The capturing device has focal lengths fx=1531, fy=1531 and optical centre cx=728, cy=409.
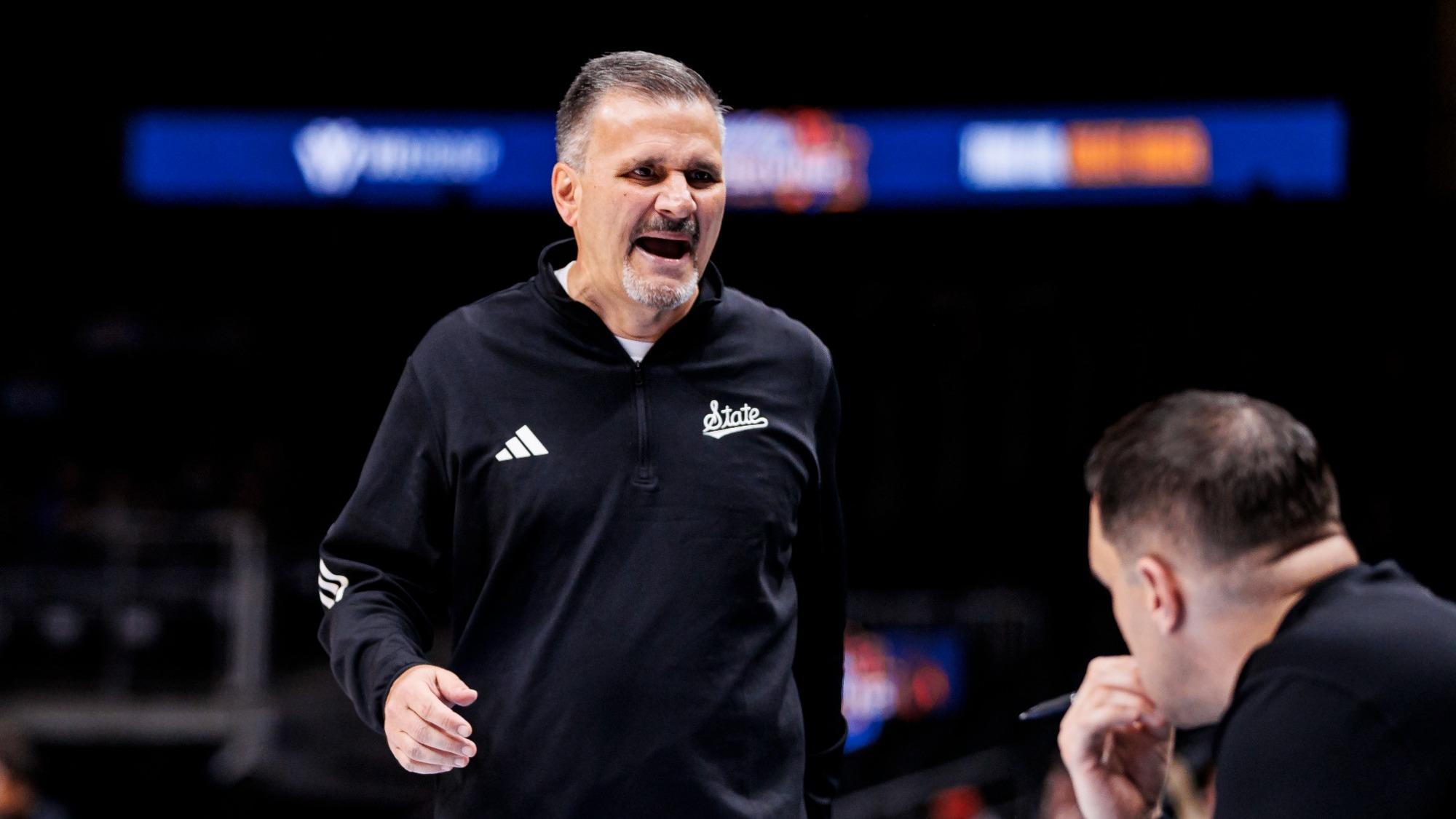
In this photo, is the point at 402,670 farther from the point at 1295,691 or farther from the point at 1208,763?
the point at 1208,763

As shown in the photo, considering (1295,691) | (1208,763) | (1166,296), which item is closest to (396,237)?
(1166,296)

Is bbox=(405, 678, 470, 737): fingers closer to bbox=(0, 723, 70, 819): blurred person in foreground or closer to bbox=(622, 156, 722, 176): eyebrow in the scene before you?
bbox=(622, 156, 722, 176): eyebrow

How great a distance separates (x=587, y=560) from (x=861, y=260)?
1014cm

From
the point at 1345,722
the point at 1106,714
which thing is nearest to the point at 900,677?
the point at 1106,714

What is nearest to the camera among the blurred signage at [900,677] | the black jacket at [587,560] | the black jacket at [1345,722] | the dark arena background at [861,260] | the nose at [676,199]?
the black jacket at [1345,722]

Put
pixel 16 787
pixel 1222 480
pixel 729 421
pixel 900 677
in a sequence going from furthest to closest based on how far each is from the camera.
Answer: pixel 900 677 < pixel 16 787 < pixel 729 421 < pixel 1222 480

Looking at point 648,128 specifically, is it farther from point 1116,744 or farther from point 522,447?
point 1116,744

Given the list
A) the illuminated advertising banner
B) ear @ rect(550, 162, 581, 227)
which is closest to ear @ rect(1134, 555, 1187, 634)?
ear @ rect(550, 162, 581, 227)

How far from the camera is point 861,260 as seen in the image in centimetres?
1205

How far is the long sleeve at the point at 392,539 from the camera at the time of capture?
2.12 m

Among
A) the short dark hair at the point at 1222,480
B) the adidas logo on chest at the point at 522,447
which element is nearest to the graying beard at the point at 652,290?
the adidas logo on chest at the point at 522,447

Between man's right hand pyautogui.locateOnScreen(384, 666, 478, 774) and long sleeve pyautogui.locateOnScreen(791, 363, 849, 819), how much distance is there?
0.63 meters

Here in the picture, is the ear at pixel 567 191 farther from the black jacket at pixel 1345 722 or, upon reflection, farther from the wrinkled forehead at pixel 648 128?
the black jacket at pixel 1345 722

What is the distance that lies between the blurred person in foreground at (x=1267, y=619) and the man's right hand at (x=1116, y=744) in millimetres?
94
